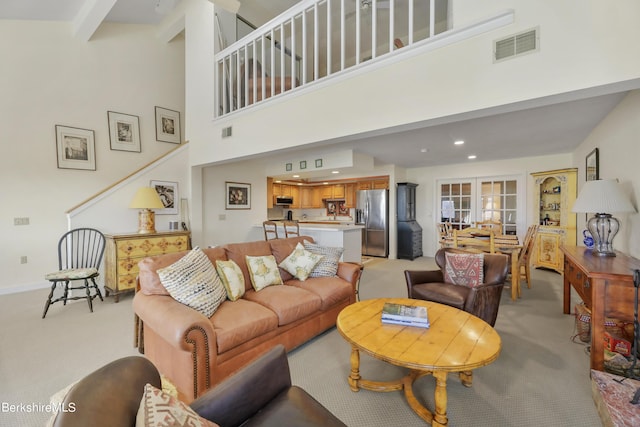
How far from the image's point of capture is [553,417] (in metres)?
1.69

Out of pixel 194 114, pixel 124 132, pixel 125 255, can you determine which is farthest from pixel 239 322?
pixel 124 132

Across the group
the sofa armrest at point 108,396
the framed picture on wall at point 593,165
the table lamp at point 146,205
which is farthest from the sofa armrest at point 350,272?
the framed picture on wall at point 593,165

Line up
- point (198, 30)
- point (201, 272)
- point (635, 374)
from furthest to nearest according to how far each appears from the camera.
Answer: point (198, 30) → point (201, 272) → point (635, 374)

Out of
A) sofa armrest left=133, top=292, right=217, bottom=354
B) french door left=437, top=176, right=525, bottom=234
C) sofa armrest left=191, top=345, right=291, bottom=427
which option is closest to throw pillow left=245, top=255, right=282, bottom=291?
sofa armrest left=133, top=292, right=217, bottom=354

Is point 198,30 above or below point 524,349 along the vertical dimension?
above

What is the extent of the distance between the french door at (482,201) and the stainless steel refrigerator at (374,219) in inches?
54.3

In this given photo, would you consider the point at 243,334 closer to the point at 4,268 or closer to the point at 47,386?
the point at 47,386

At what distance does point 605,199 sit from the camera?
94.2 inches

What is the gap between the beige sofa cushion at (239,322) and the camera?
1885mm

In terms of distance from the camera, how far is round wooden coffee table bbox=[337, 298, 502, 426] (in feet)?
4.86

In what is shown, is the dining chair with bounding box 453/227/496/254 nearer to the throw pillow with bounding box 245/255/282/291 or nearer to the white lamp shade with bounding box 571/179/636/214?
the white lamp shade with bounding box 571/179/636/214

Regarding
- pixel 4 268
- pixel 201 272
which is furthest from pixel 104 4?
pixel 201 272

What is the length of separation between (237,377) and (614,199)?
3.15 metres

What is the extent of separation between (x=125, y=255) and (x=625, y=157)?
5686 mm
